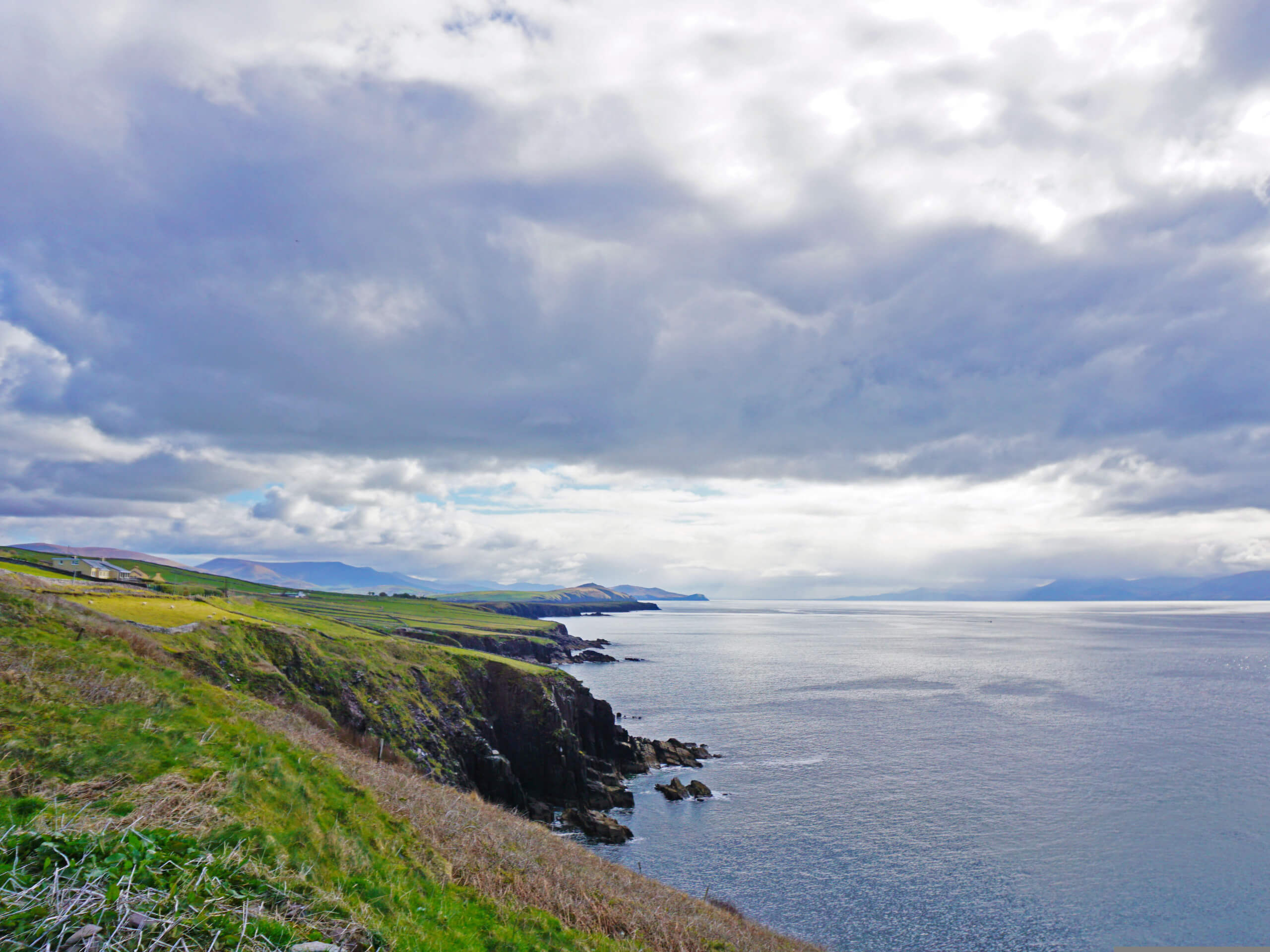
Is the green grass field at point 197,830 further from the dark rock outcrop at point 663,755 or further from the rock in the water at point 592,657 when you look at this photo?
the rock in the water at point 592,657

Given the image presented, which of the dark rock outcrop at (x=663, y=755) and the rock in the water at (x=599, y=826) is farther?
the dark rock outcrop at (x=663, y=755)

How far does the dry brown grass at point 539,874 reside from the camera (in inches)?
772

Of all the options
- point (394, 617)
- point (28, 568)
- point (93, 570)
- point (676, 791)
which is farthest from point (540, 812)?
point (394, 617)

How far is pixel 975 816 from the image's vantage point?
5350 cm

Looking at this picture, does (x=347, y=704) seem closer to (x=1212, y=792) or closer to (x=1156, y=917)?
(x=1156, y=917)

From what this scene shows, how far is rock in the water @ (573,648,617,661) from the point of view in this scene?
537ft

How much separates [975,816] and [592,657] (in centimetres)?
12073

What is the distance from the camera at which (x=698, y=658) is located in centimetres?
16612

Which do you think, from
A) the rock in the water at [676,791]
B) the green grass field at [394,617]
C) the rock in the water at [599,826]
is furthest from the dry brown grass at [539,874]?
the green grass field at [394,617]

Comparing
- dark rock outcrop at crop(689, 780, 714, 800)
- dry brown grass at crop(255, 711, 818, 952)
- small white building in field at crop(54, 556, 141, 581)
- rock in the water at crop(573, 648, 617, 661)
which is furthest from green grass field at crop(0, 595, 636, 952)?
rock in the water at crop(573, 648, 617, 661)

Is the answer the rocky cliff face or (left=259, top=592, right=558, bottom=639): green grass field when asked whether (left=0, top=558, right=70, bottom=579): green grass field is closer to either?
(left=259, top=592, right=558, bottom=639): green grass field

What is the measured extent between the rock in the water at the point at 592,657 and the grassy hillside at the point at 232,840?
13276 cm

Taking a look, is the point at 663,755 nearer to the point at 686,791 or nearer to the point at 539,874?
the point at 686,791

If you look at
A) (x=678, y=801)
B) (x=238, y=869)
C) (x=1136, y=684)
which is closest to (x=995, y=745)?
(x=678, y=801)
